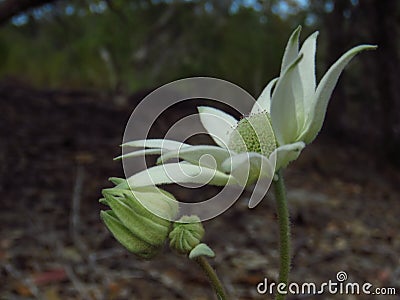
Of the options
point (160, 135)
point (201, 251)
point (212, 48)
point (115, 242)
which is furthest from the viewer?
point (212, 48)

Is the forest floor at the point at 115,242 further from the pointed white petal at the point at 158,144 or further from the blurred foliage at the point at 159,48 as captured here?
the pointed white petal at the point at 158,144

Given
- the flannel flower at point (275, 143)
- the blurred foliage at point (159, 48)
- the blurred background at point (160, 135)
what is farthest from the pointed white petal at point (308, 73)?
the blurred foliage at point (159, 48)

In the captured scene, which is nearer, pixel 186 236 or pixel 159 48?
pixel 186 236

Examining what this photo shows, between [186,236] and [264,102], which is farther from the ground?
[264,102]

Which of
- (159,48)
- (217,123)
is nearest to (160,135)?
(159,48)

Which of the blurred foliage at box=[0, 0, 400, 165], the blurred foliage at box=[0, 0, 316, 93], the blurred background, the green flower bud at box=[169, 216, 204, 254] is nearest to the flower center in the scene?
the green flower bud at box=[169, 216, 204, 254]

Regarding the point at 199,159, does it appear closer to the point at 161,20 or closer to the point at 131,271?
the point at 131,271

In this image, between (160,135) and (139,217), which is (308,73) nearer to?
(139,217)

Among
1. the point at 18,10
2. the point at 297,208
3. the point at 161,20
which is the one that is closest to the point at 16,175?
the point at 18,10
